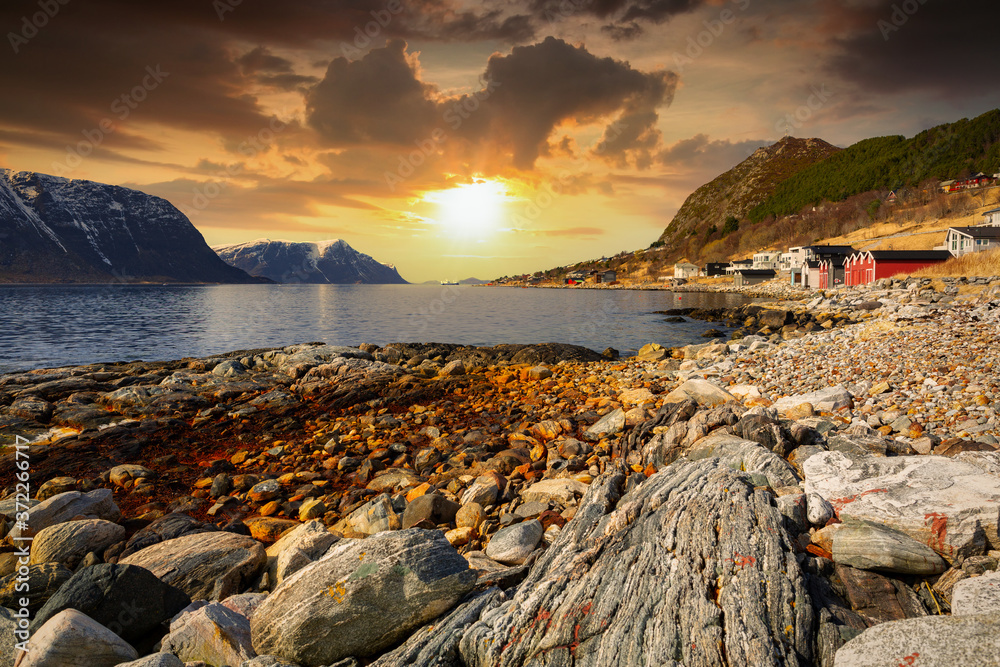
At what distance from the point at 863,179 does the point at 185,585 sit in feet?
710

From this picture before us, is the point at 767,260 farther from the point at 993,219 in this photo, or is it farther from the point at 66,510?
the point at 66,510

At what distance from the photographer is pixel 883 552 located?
14.8ft

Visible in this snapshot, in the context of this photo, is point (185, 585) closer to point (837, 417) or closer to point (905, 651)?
point (905, 651)

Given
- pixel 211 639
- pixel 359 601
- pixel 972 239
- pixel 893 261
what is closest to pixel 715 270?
pixel 972 239

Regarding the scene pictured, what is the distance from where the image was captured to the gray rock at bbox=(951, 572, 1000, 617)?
3646 millimetres

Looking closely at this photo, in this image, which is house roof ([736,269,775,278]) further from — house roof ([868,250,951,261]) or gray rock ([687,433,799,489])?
gray rock ([687,433,799,489])

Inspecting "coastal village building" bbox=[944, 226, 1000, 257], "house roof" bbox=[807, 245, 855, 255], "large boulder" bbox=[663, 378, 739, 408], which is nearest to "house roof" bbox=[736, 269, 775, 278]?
"house roof" bbox=[807, 245, 855, 255]

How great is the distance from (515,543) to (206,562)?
4675 millimetres

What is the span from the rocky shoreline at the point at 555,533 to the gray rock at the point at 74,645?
0.02 meters

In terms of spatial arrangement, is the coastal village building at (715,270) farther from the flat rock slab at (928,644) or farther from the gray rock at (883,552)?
the flat rock slab at (928,644)

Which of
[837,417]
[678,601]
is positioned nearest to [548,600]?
[678,601]

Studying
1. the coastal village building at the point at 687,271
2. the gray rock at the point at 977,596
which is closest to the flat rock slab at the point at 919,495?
the gray rock at the point at 977,596

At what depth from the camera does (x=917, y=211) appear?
120 meters

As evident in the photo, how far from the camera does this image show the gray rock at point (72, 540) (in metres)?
7.16
